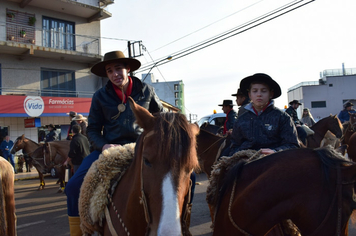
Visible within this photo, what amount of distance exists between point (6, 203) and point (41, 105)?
1436 centimetres

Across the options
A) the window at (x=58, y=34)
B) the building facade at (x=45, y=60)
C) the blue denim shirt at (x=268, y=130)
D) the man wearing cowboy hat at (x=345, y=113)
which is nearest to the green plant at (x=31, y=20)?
the building facade at (x=45, y=60)

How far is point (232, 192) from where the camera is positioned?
2621 millimetres

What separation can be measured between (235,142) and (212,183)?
0.90m

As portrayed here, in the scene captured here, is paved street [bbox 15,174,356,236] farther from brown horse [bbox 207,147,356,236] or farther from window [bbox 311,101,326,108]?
window [bbox 311,101,326,108]

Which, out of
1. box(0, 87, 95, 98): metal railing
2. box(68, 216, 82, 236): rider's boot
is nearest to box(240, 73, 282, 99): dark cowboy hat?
box(68, 216, 82, 236): rider's boot

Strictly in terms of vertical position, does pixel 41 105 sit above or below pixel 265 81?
above

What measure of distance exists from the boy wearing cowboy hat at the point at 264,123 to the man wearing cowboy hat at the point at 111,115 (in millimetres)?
1263

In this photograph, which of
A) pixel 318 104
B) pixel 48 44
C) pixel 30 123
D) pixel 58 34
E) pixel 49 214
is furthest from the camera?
pixel 318 104

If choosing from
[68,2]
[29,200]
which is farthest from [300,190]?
[68,2]

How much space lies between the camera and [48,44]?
19.8 metres

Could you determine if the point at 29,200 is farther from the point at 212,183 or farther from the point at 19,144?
the point at 212,183

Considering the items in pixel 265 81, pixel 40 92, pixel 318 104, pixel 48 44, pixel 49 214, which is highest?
pixel 48 44

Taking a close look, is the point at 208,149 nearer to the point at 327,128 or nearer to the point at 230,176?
the point at 230,176

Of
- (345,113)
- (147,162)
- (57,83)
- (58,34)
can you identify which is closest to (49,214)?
(147,162)
